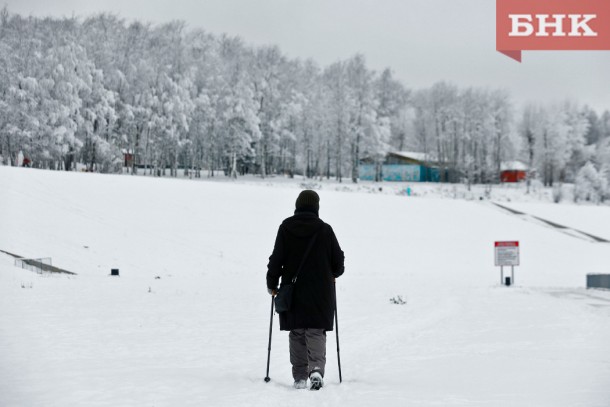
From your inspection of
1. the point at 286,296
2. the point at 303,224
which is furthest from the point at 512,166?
the point at 286,296

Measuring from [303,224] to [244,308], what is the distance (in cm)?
773

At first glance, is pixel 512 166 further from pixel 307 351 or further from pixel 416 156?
pixel 307 351

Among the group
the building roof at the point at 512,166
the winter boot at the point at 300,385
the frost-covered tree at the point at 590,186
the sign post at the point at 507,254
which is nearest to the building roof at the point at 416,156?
the building roof at the point at 512,166

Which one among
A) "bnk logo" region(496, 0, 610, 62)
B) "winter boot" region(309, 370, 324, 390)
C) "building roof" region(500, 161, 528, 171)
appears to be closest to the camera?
"winter boot" region(309, 370, 324, 390)

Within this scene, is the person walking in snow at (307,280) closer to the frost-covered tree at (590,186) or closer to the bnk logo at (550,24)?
the bnk logo at (550,24)

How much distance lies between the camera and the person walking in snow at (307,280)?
619 centimetres

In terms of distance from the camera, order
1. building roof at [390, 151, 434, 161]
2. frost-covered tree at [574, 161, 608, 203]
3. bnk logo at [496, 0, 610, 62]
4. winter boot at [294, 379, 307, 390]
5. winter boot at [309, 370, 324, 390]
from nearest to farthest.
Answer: winter boot at [309, 370, 324, 390] → winter boot at [294, 379, 307, 390] → bnk logo at [496, 0, 610, 62] → frost-covered tree at [574, 161, 608, 203] → building roof at [390, 151, 434, 161]

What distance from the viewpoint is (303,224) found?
20.5 ft

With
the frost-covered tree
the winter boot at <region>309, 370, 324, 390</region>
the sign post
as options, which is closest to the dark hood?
the winter boot at <region>309, 370, 324, 390</region>

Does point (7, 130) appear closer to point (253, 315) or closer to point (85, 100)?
point (85, 100)

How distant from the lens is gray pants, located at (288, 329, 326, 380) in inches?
243

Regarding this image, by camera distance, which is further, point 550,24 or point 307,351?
point 550,24

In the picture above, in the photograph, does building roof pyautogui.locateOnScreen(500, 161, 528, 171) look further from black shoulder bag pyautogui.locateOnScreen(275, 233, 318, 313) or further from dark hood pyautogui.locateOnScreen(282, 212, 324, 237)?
black shoulder bag pyautogui.locateOnScreen(275, 233, 318, 313)

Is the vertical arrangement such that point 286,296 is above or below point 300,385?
above
